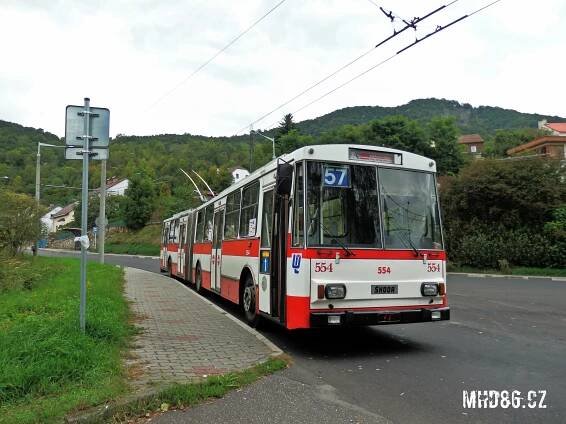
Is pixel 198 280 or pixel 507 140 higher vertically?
pixel 507 140

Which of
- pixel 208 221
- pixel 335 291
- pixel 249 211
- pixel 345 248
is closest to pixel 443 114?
pixel 208 221

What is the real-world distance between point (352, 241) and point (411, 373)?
1.97m

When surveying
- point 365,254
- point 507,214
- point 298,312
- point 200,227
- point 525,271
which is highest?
point 507,214

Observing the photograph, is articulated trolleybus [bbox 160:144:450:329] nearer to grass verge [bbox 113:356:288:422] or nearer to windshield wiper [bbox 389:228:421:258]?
windshield wiper [bbox 389:228:421:258]

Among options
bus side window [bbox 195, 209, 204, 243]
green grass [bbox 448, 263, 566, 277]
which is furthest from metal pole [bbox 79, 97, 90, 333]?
green grass [bbox 448, 263, 566, 277]

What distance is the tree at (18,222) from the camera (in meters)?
22.4

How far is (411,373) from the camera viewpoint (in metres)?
6.55

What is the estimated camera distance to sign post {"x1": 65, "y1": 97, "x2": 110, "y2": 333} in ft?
23.4

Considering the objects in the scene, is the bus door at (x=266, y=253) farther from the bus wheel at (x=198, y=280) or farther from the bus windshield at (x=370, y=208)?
the bus wheel at (x=198, y=280)

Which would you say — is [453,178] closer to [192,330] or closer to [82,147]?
[192,330]

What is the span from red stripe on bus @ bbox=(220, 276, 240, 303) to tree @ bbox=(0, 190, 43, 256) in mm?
12946

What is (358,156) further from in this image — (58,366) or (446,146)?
(446,146)

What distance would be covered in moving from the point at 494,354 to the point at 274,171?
4.36m

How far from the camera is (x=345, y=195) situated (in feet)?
25.5
